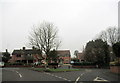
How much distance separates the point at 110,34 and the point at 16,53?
44872 mm

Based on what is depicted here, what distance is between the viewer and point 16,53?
75812 millimetres

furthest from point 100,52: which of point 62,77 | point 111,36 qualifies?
point 62,77

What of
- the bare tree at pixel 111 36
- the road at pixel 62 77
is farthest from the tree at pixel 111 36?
the road at pixel 62 77

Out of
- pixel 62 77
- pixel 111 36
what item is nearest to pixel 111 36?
pixel 111 36

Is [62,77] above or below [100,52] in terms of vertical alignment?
below

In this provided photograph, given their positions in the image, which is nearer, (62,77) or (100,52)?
(62,77)

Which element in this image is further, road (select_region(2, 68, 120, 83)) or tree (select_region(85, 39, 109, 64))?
tree (select_region(85, 39, 109, 64))

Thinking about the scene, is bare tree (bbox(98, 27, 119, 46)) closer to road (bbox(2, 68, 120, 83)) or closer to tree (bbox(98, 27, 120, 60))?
tree (bbox(98, 27, 120, 60))

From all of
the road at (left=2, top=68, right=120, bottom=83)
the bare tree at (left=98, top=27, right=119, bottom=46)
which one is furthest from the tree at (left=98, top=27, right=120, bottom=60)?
the road at (left=2, top=68, right=120, bottom=83)

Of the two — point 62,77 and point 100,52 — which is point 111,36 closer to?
point 100,52

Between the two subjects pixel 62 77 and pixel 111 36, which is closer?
pixel 62 77

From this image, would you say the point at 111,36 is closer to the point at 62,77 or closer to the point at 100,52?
the point at 100,52

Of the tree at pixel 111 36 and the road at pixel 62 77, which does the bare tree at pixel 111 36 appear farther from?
the road at pixel 62 77

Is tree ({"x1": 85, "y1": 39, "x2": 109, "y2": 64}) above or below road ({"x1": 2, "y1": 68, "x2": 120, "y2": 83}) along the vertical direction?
above
